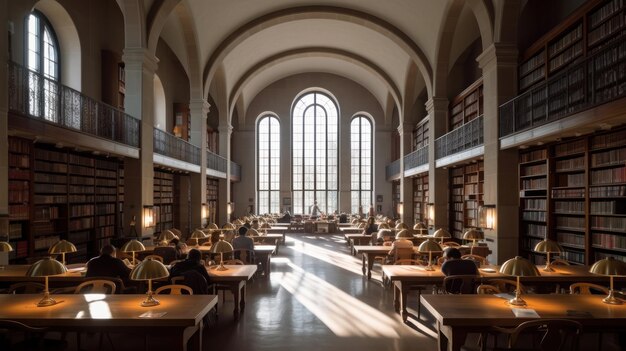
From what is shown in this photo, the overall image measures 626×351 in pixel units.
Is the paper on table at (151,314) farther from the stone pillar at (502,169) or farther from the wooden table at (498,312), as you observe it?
the stone pillar at (502,169)

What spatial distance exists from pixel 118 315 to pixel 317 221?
743 inches

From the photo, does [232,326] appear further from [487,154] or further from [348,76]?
[348,76]

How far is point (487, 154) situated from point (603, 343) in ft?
18.8

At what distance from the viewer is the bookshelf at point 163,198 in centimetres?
1544

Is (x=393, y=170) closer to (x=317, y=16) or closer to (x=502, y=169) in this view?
(x=317, y=16)

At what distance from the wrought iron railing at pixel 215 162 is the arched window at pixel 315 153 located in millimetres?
7136

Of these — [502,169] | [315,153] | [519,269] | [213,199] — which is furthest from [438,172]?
[315,153]

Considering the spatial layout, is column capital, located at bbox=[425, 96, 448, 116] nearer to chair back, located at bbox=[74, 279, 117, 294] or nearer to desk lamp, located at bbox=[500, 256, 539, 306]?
desk lamp, located at bbox=[500, 256, 539, 306]

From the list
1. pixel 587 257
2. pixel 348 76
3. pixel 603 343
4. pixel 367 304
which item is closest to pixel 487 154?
pixel 587 257

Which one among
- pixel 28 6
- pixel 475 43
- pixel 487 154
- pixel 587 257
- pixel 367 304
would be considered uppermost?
pixel 475 43

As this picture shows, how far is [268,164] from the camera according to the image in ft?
90.9

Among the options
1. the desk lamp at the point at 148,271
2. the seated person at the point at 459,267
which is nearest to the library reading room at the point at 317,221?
the seated person at the point at 459,267

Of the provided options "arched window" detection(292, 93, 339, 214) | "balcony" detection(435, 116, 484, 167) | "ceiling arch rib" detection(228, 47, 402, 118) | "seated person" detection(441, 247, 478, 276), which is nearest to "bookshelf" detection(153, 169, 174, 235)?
"ceiling arch rib" detection(228, 47, 402, 118)

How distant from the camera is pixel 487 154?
34.9 feet
